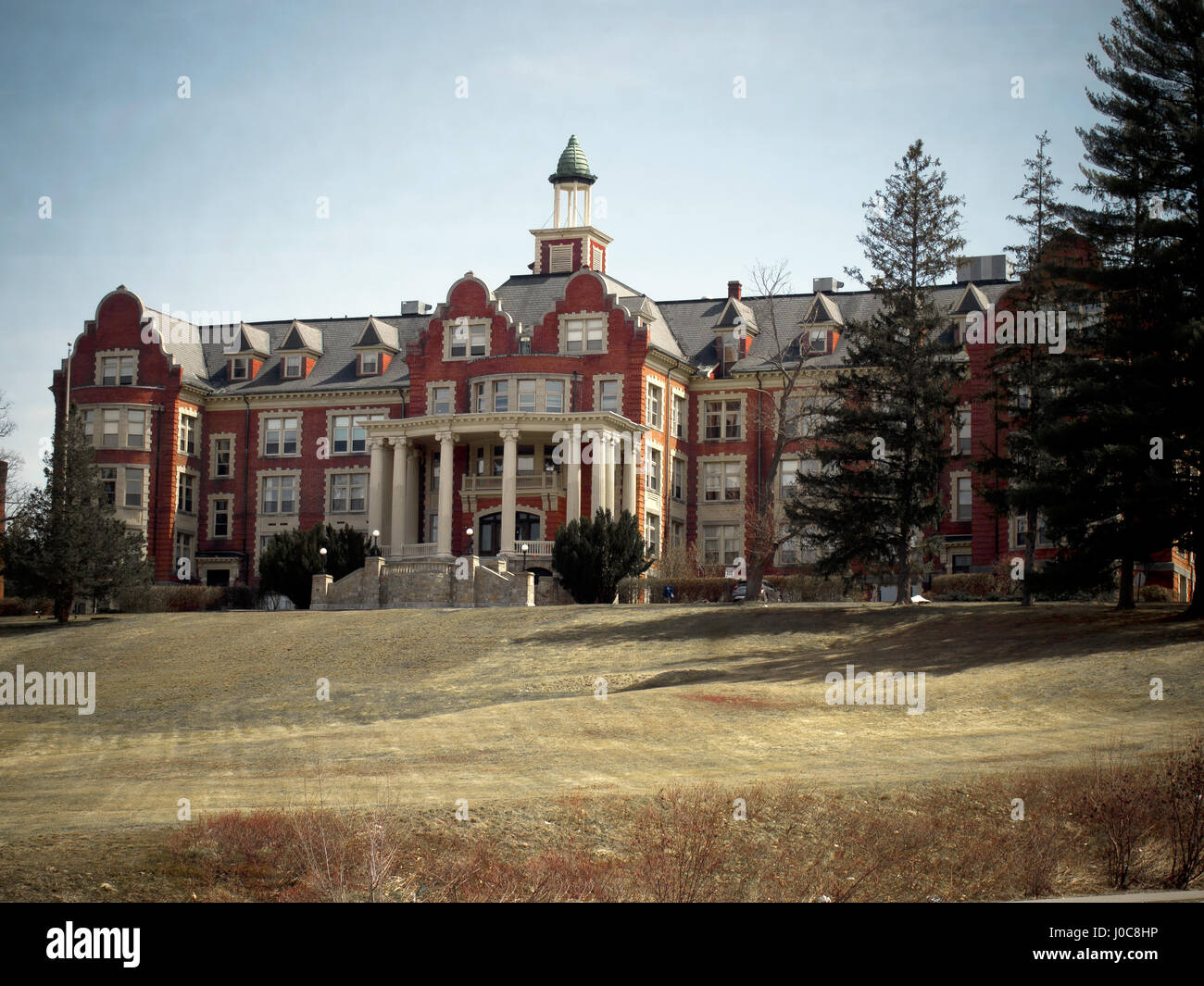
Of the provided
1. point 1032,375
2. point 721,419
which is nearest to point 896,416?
point 1032,375

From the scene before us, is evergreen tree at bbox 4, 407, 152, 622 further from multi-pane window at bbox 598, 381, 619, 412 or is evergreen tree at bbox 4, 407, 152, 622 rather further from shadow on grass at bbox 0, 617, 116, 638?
multi-pane window at bbox 598, 381, 619, 412

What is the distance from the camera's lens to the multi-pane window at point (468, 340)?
64.4 m

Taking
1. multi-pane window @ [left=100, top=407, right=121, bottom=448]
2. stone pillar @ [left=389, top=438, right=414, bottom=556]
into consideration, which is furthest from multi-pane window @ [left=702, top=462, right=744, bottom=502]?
multi-pane window @ [left=100, top=407, right=121, bottom=448]

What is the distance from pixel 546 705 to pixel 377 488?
110ft

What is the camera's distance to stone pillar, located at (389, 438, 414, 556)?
59.4 m

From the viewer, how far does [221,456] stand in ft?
233

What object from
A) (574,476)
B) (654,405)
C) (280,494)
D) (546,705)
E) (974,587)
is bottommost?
(546,705)

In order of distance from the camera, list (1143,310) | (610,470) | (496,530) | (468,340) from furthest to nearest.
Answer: (468,340) < (496,530) < (610,470) < (1143,310)

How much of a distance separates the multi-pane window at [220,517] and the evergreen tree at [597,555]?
2514 cm

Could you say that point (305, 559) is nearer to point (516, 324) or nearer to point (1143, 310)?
point (516, 324)

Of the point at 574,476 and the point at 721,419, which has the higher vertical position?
the point at 721,419

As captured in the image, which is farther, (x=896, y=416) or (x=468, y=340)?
(x=468, y=340)

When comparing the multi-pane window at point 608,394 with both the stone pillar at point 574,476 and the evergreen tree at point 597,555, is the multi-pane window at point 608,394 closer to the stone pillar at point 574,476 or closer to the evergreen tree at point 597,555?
the stone pillar at point 574,476
